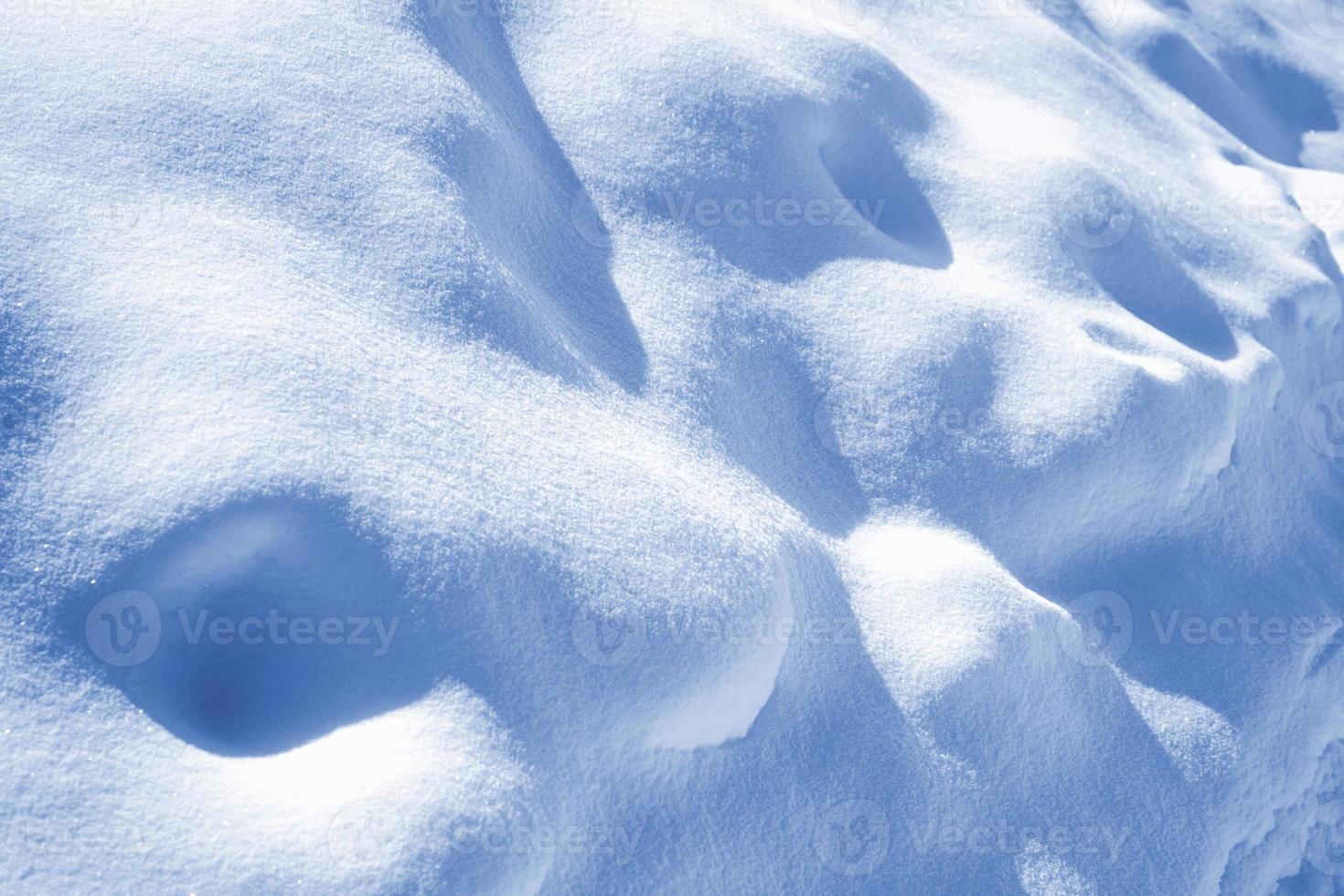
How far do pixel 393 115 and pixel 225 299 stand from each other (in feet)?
2.50

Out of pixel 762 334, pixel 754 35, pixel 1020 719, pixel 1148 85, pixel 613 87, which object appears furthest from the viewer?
pixel 1148 85

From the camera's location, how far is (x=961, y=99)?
3920 mm

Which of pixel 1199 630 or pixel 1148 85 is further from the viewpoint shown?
pixel 1148 85

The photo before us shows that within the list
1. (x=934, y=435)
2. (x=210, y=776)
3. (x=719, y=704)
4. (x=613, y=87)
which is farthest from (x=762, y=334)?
(x=210, y=776)

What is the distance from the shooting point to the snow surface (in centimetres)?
201

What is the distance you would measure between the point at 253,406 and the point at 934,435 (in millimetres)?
1810

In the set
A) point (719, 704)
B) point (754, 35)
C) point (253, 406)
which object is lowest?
point (719, 704)

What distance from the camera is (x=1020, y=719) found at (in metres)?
2.68

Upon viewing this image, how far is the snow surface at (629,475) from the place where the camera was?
2.01m

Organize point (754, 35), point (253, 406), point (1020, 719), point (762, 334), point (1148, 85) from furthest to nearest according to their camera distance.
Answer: point (1148, 85) < point (754, 35) < point (762, 334) < point (1020, 719) < point (253, 406)

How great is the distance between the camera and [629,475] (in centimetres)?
244

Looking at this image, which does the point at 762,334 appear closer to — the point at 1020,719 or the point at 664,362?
the point at 664,362

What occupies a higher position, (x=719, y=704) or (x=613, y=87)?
(x=613, y=87)

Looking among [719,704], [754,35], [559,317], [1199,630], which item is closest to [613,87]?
[754,35]
